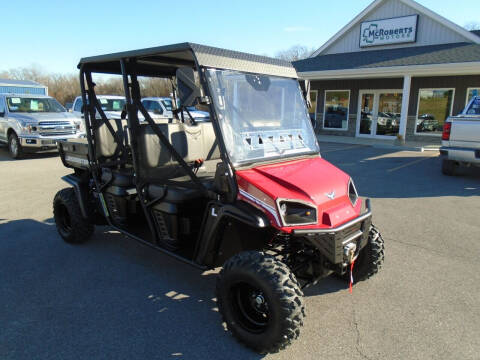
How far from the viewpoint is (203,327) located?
292 centimetres

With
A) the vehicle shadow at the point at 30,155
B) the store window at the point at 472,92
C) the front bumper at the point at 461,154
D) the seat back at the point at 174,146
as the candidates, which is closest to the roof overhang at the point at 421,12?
the store window at the point at 472,92

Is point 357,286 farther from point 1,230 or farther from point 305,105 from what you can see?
point 1,230

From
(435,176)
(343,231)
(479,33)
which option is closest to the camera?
(343,231)

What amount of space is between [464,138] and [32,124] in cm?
1257

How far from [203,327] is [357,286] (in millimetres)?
1634

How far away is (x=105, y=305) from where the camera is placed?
3244 mm

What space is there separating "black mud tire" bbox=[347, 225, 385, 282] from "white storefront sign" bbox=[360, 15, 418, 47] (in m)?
15.8

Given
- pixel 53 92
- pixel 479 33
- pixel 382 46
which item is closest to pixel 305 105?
pixel 382 46

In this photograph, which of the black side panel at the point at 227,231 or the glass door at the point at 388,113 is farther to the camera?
the glass door at the point at 388,113

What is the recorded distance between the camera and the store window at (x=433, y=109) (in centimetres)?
1500

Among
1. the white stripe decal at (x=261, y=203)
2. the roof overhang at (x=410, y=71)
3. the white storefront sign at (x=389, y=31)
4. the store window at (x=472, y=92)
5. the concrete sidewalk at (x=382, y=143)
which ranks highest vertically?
the white storefront sign at (x=389, y=31)

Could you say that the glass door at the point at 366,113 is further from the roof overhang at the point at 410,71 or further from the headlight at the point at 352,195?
the headlight at the point at 352,195

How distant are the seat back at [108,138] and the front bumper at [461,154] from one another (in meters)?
7.50

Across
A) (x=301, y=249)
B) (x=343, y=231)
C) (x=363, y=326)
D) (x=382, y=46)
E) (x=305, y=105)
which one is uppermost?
(x=382, y=46)
